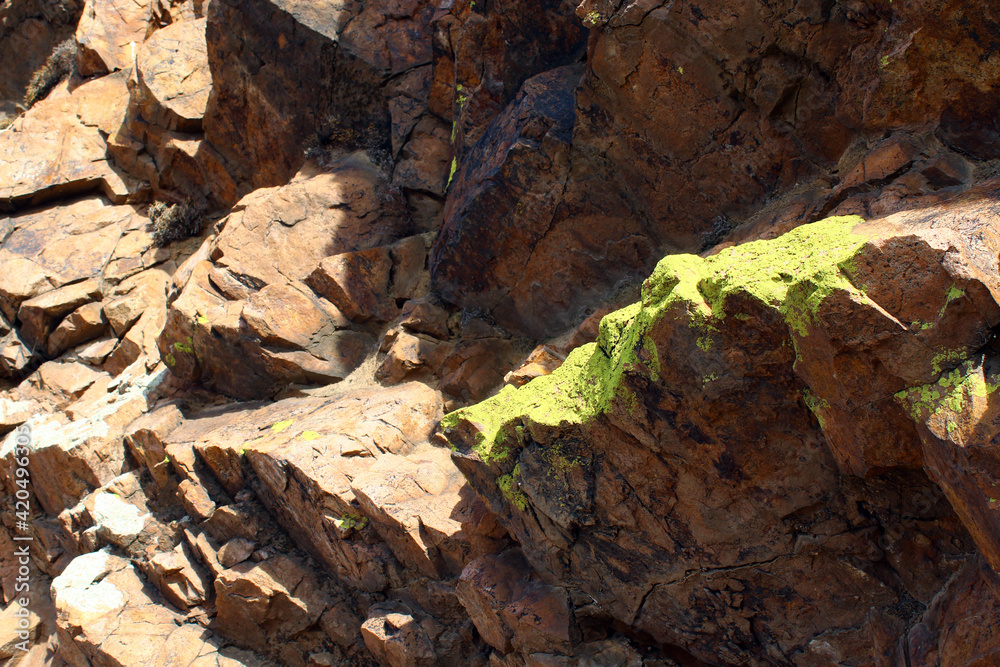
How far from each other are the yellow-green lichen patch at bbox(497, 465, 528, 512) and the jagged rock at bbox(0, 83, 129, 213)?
9.94 metres

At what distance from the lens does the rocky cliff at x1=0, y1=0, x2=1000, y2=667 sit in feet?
11.6

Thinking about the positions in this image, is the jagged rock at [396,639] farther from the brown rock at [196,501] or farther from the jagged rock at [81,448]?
the jagged rock at [81,448]

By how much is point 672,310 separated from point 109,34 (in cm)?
1387

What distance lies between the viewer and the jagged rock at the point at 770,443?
10.2 feet

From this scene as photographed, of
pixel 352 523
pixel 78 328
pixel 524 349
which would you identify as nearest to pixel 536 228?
pixel 524 349

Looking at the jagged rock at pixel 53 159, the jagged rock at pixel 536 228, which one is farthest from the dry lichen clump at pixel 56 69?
the jagged rock at pixel 536 228

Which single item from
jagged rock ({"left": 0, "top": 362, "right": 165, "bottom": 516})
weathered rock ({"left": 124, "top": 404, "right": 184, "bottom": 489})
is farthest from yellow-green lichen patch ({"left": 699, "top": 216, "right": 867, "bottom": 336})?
jagged rock ({"left": 0, "top": 362, "right": 165, "bottom": 516})

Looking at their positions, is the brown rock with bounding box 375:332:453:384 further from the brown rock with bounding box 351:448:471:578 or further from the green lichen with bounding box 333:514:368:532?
the green lichen with bounding box 333:514:368:532

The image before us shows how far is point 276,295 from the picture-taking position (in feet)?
25.6

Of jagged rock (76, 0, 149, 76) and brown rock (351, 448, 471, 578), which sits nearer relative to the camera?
brown rock (351, 448, 471, 578)

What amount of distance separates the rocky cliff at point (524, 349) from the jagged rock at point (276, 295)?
0.05 m

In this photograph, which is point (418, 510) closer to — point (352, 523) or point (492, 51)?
point (352, 523)

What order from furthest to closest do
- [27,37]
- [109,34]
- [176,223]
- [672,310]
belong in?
[27,37], [109,34], [176,223], [672,310]

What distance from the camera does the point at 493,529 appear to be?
5.25 m
